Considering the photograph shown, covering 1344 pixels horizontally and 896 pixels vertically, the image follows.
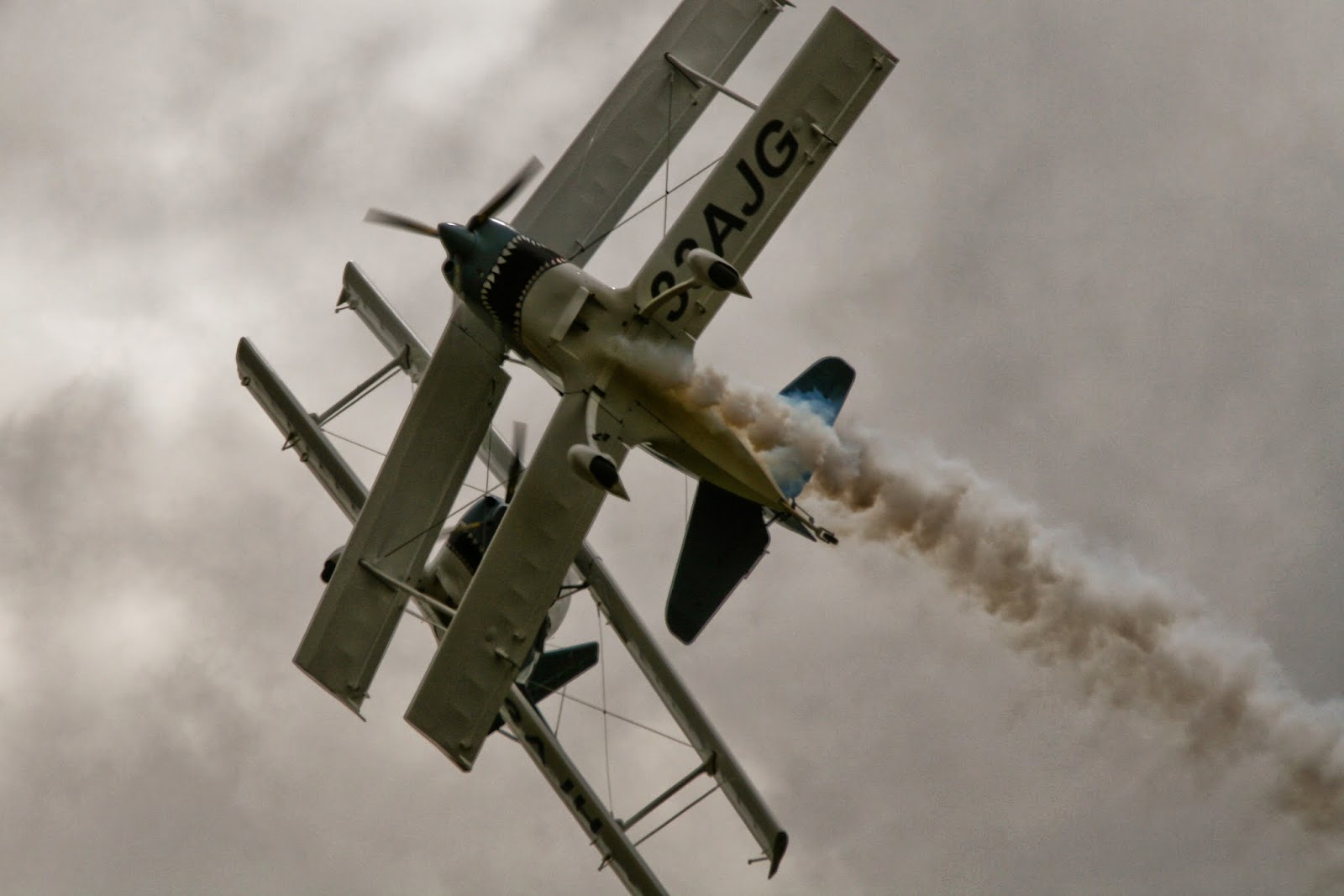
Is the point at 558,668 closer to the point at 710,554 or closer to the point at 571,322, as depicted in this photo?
the point at 710,554

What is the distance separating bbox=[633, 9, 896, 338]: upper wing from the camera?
20.0 meters

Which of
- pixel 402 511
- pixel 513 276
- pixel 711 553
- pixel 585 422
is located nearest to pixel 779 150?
pixel 513 276

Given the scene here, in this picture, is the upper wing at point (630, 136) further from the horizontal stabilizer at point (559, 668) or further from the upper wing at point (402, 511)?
the horizontal stabilizer at point (559, 668)

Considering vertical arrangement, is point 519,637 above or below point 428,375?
below

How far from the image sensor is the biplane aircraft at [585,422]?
2011 cm

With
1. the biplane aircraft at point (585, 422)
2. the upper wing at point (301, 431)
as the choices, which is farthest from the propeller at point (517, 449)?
the upper wing at point (301, 431)

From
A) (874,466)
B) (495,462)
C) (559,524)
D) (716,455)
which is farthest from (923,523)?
(495,462)

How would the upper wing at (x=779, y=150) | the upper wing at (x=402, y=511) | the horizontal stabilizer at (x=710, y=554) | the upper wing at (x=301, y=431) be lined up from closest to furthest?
the upper wing at (x=779, y=150)
the horizontal stabilizer at (x=710, y=554)
the upper wing at (x=402, y=511)
the upper wing at (x=301, y=431)

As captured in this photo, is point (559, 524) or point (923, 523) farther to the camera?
point (923, 523)

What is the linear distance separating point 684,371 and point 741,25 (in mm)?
5130

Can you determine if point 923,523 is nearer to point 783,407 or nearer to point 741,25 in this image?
point 783,407

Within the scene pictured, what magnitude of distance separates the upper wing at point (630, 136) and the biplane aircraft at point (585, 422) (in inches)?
0.8

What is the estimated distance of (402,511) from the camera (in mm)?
22750

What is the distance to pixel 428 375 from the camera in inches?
877
